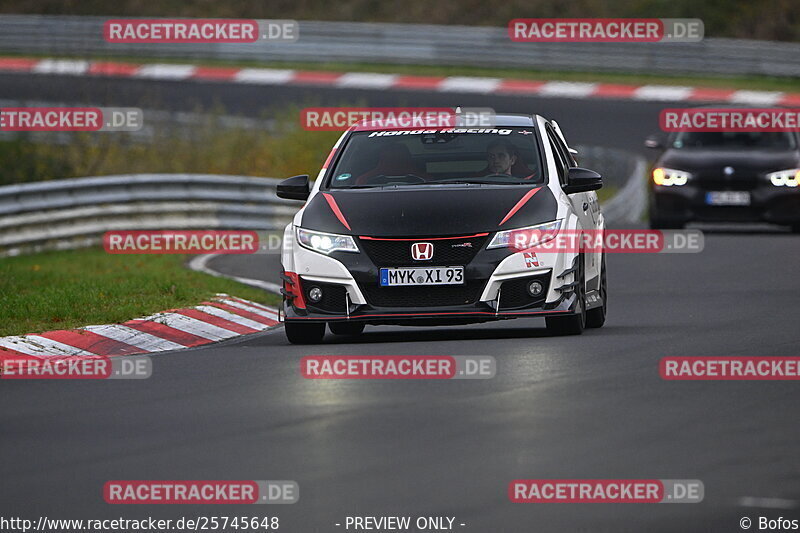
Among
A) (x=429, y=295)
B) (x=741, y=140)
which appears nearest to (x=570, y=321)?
(x=429, y=295)

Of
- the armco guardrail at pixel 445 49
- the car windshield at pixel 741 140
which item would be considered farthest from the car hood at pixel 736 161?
the armco guardrail at pixel 445 49

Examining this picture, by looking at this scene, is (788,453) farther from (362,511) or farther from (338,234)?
(338,234)

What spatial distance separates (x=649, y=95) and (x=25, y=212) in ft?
65.8

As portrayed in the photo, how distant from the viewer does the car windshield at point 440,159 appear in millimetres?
13000

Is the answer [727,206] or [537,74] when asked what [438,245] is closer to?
[727,206]

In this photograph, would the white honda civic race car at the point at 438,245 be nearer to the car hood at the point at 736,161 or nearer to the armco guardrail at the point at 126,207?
the armco guardrail at the point at 126,207

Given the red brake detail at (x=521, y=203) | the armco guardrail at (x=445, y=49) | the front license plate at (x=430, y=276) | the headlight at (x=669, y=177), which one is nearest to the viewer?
the front license plate at (x=430, y=276)

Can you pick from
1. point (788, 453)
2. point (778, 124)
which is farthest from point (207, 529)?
point (778, 124)

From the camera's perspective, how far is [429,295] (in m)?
12.1

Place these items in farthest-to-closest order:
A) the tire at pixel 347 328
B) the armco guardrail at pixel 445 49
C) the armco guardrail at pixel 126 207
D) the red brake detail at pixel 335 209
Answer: the armco guardrail at pixel 445 49
the armco guardrail at pixel 126 207
the tire at pixel 347 328
the red brake detail at pixel 335 209

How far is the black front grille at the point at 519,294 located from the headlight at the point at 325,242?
102 cm

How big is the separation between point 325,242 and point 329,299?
0.38 metres

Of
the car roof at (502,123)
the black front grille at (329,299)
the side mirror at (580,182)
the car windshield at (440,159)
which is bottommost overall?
the black front grille at (329,299)

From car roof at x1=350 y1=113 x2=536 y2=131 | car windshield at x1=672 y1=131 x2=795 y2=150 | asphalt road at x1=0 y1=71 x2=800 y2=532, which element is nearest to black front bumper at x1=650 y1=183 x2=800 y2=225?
car windshield at x1=672 y1=131 x2=795 y2=150
